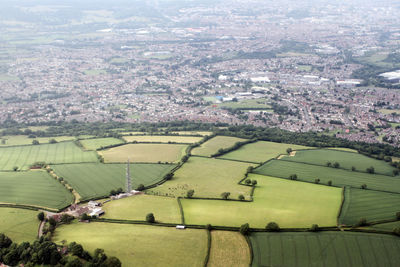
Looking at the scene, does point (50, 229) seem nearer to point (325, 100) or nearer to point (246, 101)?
point (246, 101)

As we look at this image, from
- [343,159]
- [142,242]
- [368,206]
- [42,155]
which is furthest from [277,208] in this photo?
[42,155]

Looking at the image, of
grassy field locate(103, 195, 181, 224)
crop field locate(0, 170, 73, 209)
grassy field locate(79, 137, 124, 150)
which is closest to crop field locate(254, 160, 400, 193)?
grassy field locate(103, 195, 181, 224)

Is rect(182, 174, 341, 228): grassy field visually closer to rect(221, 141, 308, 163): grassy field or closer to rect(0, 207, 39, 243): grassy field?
rect(221, 141, 308, 163): grassy field

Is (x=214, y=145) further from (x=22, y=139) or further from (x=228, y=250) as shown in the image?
(x=22, y=139)

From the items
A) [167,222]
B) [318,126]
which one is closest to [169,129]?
[318,126]

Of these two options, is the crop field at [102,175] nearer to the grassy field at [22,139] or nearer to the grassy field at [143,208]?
the grassy field at [143,208]

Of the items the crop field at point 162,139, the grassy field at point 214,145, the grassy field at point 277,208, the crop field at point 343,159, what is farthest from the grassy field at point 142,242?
the crop field at point 162,139
